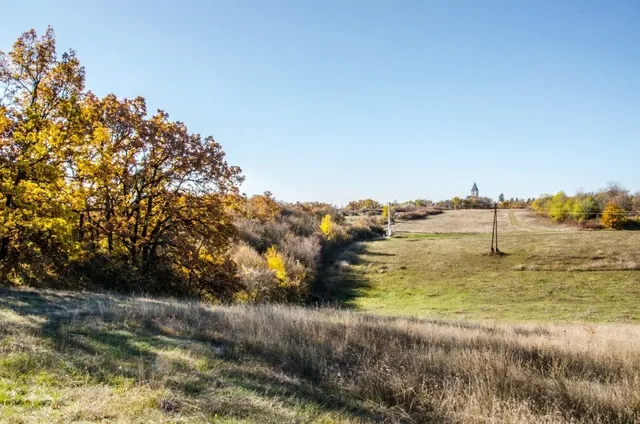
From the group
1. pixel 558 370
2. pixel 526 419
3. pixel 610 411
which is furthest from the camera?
pixel 558 370

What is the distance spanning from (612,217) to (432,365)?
9252 centimetres

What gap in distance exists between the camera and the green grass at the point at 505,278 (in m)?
35.9

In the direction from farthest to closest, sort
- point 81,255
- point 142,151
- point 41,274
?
1. point 142,151
2. point 81,255
3. point 41,274

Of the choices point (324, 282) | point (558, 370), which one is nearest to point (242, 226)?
point (324, 282)

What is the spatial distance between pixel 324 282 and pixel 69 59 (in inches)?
1452

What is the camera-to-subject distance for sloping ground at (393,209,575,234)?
85.4m

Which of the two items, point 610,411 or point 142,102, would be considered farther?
point 142,102

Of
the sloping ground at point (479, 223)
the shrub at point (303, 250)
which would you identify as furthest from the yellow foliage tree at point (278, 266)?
the sloping ground at point (479, 223)

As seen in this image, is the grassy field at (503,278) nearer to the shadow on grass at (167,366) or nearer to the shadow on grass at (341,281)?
the shadow on grass at (341,281)

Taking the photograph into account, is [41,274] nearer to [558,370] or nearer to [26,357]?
[26,357]

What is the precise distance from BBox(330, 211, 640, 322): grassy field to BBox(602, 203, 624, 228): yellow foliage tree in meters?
13.7

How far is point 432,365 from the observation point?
24.0ft

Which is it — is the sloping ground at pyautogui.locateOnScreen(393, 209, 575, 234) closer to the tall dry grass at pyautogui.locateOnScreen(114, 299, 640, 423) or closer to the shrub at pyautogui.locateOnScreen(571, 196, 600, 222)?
the shrub at pyautogui.locateOnScreen(571, 196, 600, 222)

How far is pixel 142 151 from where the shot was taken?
67.8 ft
